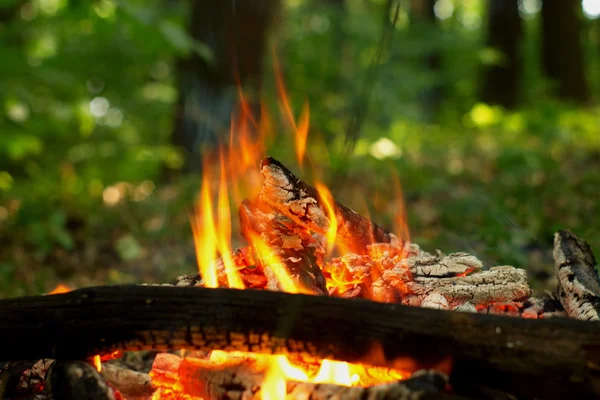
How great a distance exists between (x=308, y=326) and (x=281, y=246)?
2.54 ft

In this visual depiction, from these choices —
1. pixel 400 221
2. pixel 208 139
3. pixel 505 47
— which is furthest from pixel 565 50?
pixel 400 221

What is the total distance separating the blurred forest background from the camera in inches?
218

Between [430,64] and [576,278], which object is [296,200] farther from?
[430,64]

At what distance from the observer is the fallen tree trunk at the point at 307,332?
2055mm

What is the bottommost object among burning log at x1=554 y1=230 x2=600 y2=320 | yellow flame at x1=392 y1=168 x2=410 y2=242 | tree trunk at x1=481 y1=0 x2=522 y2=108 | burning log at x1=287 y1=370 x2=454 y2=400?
burning log at x1=287 y1=370 x2=454 y2=400

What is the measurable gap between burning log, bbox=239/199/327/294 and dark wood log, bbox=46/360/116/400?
858 mm

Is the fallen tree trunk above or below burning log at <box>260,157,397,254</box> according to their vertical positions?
below

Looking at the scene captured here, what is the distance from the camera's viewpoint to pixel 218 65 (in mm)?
7309

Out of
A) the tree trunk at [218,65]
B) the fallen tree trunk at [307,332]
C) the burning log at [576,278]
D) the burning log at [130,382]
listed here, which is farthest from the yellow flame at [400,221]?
the tree trunk at [218,65]

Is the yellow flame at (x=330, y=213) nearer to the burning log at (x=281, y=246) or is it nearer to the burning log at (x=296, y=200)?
the burning log at (x=296, y=200)

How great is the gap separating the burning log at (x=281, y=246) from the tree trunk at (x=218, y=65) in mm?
4513

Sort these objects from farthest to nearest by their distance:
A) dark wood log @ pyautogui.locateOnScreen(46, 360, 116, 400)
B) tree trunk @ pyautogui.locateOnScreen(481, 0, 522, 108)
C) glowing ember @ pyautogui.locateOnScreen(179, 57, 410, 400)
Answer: tree trunk @ pyautogui.locateOnScreen(481, 0, 522, 108) → glowing ember @ pyautogui.locateOnScreen(179, 57, 410, 400) → dark wood log @ pyautogui.locateOnScreen(46, 360, 116, 400)

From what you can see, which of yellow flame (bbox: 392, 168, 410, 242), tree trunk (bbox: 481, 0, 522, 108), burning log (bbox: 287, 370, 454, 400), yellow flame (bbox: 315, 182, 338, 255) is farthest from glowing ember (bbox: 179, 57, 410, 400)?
tree trunk (bbox: 481, 0, 522, 108)

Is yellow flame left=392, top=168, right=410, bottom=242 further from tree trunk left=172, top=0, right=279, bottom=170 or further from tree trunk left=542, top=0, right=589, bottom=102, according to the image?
tree trunk left=542, top=0, right=589, bottom=102
